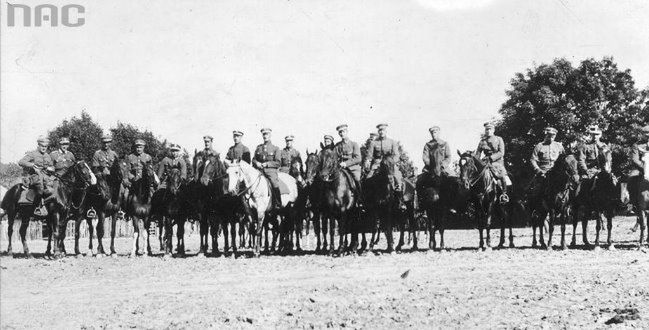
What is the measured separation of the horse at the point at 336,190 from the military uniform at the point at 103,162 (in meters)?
6.09

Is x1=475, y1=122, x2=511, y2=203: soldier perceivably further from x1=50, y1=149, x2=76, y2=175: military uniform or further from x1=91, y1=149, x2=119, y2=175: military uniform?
x1=50, y1=149, x2=76, y2=175: military uniform

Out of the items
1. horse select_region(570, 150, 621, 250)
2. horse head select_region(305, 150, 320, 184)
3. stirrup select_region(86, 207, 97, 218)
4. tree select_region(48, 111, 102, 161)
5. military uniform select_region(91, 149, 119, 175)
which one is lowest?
stirrup select_region(86, 207, 97, 218)

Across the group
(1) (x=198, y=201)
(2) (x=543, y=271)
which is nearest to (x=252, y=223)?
(1) (x=198, y=201)

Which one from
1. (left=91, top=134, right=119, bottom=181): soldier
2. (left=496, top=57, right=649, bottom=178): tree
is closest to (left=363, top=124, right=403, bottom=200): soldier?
(left=91, top=134, right=119, bottom=181): soldier

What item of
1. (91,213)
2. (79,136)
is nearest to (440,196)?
(91,213)

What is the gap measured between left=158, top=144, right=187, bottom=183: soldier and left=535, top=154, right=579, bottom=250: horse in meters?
9.26

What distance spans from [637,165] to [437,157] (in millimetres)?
5219

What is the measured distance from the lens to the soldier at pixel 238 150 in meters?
18.0

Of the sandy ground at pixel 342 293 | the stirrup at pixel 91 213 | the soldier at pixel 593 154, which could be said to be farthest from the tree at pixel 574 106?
the stirrup at pixel 91 213

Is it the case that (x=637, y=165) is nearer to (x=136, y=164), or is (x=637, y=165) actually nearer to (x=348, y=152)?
(x=348, y=152)

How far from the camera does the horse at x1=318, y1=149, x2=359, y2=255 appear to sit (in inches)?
622

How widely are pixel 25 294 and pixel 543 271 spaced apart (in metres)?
9.13

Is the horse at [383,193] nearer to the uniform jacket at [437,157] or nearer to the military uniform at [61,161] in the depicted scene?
the uniform jacket at [437,157]

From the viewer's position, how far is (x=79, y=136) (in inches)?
2080
